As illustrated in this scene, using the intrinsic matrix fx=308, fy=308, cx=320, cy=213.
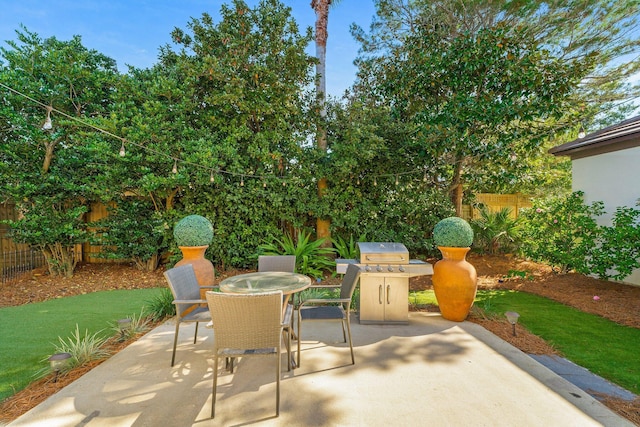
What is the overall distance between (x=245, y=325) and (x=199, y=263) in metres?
2.55

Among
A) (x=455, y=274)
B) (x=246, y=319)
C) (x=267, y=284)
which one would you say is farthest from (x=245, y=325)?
(x=455, y=274)

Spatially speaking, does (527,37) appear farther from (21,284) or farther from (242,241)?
(21,284)

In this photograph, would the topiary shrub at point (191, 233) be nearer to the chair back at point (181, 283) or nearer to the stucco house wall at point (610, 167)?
the chair back at point (181, 283)

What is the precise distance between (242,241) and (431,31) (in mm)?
6168

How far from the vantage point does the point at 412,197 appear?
7207 mm

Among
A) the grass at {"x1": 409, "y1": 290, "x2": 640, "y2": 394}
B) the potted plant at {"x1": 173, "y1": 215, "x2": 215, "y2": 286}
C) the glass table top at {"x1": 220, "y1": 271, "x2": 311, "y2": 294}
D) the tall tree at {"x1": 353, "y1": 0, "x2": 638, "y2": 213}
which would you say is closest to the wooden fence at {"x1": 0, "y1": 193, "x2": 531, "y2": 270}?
the tall tree at {"x1": 353, "y1": 0, "x2": 638, "y2": 213}

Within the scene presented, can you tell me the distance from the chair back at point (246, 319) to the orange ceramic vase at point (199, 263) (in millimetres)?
2337

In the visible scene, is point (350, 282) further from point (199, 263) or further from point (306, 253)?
point (306, 253)

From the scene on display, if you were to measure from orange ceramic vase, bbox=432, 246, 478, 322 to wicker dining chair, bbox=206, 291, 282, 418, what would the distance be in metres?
2.58

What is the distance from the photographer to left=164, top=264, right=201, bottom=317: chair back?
2.92m

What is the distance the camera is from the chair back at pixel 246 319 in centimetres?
210

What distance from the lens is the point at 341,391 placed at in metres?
2.38

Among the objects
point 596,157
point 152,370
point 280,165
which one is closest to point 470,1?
point 596,157

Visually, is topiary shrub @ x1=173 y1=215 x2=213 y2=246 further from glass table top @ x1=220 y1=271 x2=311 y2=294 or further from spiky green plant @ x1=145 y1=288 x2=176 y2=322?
glass table top @ x1=220 y1=271 x2=311 y2=294
